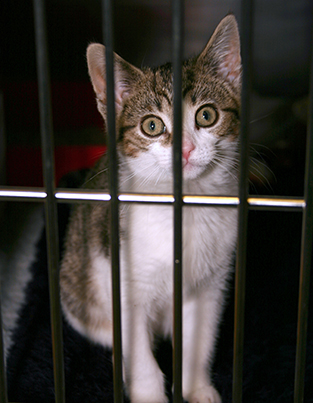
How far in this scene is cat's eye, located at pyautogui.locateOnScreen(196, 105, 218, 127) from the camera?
96 cm

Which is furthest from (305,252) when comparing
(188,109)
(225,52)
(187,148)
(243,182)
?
(225,52)

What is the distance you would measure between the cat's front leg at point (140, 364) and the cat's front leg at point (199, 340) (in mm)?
82

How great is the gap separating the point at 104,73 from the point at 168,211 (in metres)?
0.38

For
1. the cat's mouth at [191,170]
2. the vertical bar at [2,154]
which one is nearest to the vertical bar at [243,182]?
the cat's mouth at [191,170]

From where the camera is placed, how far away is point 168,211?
0.98 metres

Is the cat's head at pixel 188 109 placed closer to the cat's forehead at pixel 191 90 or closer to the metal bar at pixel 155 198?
the cat's forehead at pixel 191 90

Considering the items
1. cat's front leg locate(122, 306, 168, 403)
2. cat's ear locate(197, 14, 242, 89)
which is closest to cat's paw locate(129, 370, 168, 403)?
cat's front leg locate(122, 306, 168, 403)

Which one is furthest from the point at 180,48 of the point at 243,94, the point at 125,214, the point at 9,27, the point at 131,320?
the point at 9,27

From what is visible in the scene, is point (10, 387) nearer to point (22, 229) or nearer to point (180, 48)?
point (180, 48)

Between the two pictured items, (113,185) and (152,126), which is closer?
(113,185)

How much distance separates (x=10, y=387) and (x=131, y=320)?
0.34m

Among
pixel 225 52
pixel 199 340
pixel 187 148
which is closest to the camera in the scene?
pixel 187 148

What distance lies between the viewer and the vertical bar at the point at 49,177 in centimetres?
59

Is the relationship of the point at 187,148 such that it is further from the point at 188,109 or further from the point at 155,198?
the point at 155,198
